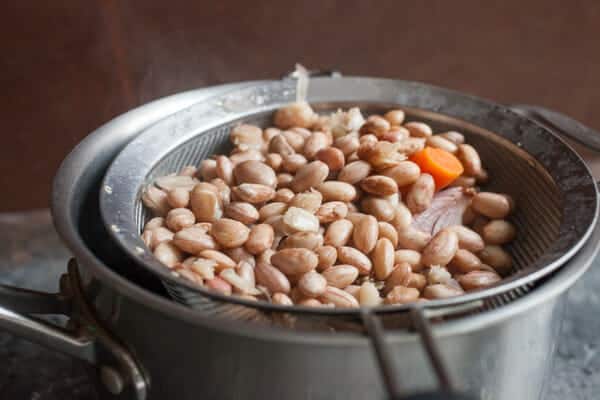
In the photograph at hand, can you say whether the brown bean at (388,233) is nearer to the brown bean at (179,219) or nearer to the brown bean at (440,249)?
the brown bean at (440,249)

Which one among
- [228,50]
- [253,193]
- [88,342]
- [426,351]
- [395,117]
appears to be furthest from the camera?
[228,50]

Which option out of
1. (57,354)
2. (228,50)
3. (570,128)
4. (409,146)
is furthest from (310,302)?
(228,50)

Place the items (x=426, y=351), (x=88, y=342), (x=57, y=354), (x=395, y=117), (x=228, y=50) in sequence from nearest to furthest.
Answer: (x=426, y=351) → (x=88, y=342) → (x=395, y=117) → (x=57, y=354) → (x=228, y=50)

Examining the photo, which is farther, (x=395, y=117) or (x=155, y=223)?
(x=395, y=117)

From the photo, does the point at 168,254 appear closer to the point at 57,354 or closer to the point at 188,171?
the point at 188,171

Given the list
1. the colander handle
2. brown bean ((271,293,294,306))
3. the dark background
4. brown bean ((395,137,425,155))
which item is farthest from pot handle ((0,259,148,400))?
the dark background

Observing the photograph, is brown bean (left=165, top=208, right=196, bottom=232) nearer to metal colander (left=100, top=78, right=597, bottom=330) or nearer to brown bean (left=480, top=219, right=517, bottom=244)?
metal colander (left=100, top=78, right=597, bottom=330)

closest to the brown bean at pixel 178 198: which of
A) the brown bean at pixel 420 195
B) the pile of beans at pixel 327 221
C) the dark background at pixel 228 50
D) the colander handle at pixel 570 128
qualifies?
the pile of beans at pixel 327 221

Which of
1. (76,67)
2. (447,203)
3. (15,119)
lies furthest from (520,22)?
(15,119)

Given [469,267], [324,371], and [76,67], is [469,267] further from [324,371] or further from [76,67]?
[76,67]
